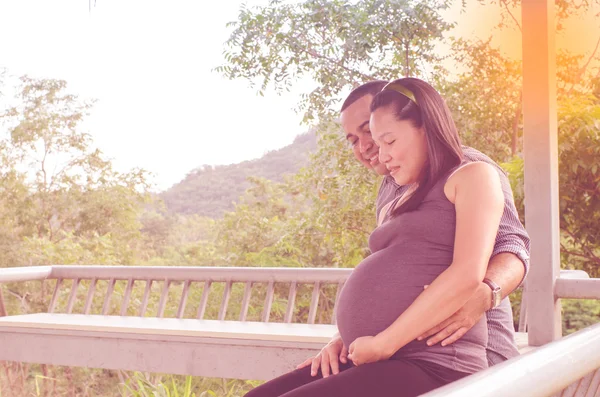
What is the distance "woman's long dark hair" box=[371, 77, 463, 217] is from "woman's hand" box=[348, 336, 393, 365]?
25cm

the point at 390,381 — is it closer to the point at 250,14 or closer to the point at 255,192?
the point at 250,14

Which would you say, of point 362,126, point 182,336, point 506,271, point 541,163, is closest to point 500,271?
point 506,271

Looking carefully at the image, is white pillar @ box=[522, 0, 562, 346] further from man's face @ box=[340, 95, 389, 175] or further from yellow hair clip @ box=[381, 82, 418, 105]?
yellow hair clip @ box=[381, 82, 418, 105]

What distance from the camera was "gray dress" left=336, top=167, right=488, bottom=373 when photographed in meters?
1.33

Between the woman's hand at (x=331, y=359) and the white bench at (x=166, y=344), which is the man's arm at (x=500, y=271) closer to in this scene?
the woman's hand at (x=331, y=359)

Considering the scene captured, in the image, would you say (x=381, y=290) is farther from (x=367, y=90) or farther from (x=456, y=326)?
(x=367, y=90)

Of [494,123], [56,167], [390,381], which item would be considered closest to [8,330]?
[390,381]

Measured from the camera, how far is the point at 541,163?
2.57 m

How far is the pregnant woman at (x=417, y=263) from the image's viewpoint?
1291mm

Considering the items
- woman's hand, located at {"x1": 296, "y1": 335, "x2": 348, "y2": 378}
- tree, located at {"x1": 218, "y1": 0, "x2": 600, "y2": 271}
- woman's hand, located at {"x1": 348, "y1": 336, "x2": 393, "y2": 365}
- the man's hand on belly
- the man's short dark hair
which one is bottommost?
woman's hand, located at {"x1": 296, "y1": 335, "x2": 348, "y2": 378}

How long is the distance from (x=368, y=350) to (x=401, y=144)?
0.39 meters

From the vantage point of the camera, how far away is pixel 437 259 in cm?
136

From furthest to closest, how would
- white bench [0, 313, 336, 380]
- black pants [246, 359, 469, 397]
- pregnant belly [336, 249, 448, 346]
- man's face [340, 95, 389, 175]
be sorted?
A: white bench [0, 313, 336, 380] → man's face [340, 95, 389, 175] → pregnant belly [336, 249, 448, 346] → black pants [246, 359, 469, 397]

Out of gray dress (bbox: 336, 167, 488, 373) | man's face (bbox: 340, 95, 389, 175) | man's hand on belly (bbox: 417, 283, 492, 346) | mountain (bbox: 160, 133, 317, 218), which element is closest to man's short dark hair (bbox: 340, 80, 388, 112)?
man's face (bbox: 340, 95, 389, 175)
